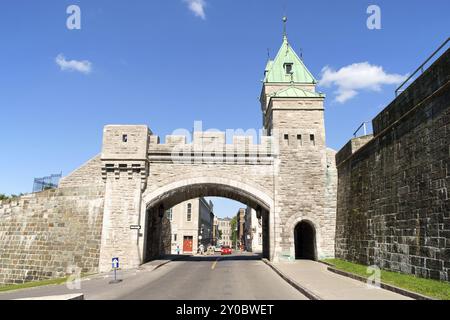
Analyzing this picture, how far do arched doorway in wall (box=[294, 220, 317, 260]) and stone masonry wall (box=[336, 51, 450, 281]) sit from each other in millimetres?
3786

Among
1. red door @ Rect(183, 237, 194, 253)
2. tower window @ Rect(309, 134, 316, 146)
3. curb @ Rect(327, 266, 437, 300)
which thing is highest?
tower window @ Rect(309, 134, 316, 146)

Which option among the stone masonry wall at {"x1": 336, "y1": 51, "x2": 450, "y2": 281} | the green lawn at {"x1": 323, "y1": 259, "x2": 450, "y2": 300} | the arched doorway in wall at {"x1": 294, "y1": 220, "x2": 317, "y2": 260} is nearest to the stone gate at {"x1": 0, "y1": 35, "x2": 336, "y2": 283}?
the arched doorway in wall at {"x1": 294, "y1": 220, "x2": 317, "y2": 260}

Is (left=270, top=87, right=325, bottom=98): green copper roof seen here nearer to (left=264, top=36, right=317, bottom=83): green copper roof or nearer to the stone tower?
the stone tower

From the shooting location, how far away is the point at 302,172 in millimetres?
21625

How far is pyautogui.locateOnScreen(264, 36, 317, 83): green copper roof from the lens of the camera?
33.7 m

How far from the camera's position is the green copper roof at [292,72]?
3372 centimetres

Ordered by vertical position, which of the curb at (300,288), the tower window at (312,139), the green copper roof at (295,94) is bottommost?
the curb at (300,288)

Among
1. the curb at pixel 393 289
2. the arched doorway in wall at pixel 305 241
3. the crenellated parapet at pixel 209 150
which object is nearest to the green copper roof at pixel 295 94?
the crenellated parapet at pixel 209 150

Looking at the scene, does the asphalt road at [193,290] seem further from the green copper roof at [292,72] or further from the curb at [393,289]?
the green copper roof at [292,72]

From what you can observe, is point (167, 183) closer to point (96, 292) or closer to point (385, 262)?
point (96, 292)

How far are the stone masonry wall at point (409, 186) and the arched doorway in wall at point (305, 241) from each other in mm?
3786

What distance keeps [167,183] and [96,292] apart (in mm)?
10338

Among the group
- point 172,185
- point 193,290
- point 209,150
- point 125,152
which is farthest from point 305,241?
point 193,290
